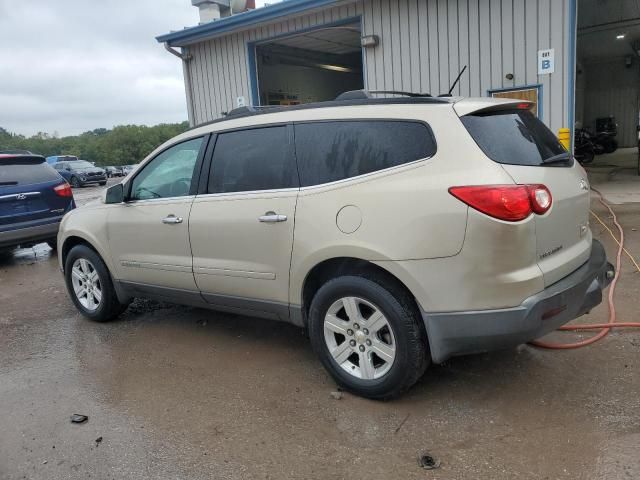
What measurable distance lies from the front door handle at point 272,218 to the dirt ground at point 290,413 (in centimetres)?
109

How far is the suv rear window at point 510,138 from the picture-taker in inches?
117

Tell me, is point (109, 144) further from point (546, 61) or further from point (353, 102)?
point (353, 102)

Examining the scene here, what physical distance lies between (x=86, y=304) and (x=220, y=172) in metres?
2.23

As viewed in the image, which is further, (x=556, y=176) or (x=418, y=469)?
(x=556, y=176)

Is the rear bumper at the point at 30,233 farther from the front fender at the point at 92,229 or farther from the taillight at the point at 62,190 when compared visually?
the front fender at the point at 92,229

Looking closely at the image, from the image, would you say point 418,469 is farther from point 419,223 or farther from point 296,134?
point 296,134

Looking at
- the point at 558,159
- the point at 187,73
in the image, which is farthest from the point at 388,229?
the point at 187,73

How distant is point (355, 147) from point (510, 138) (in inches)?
35.3

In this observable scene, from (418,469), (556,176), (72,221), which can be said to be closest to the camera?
(418,469)

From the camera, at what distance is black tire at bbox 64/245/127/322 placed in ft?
16.3

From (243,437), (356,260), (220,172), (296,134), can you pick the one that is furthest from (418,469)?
(220,172)

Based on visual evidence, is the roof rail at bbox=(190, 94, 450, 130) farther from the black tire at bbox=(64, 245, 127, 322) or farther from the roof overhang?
the roof overhang

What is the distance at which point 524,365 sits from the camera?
3670 mm

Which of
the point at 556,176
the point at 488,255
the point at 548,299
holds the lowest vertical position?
the point at 548,299
